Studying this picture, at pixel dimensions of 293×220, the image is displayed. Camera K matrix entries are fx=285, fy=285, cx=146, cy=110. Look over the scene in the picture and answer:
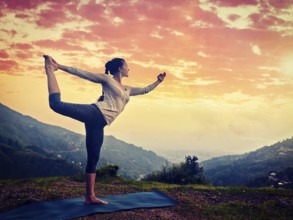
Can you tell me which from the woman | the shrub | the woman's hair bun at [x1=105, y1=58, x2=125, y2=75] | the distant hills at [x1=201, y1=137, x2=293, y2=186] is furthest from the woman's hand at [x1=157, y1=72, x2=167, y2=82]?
the distant hills at [x1=201, y1=137, x2=293, y2=186]

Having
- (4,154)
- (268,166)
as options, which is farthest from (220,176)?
(4,154)

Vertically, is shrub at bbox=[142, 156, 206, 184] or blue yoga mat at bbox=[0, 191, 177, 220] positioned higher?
shrub at bbox=[142, 156, 206, 184]

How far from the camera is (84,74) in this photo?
6.06 meters

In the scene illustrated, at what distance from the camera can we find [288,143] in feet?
489

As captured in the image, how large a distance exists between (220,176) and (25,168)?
87.0 m

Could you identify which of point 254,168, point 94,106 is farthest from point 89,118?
point 254,168

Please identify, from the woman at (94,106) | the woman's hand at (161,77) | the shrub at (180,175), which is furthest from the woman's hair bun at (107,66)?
the shrub at (180,175)

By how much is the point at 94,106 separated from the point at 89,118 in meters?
0.27

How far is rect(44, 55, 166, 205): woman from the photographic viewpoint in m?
5.64

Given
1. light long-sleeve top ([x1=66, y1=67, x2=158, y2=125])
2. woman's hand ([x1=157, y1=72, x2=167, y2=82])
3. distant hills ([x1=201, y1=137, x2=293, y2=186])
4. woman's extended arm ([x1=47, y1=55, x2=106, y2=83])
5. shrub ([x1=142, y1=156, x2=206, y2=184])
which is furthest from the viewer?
distant hills ([x1=201, y1=137, x2=293, y2=186])

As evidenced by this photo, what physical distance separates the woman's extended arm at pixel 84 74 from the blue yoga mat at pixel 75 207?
2.70 m

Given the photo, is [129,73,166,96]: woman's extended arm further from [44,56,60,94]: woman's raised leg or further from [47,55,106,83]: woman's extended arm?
[44,56,60,94]: woman's raised leg

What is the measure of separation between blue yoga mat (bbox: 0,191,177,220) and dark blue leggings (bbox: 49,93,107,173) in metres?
0.84

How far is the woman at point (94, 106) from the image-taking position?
18.5 feet
